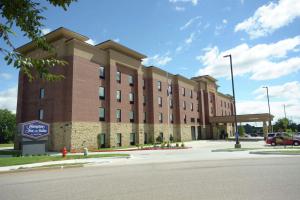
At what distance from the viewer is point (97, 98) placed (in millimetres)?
37500

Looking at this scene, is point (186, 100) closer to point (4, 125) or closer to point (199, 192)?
point (199, 192)

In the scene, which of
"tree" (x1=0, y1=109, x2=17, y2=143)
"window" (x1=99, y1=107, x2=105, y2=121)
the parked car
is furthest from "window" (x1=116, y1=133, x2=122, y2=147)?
"tree" (x1=0, y1=109, x2=17, y2=143)

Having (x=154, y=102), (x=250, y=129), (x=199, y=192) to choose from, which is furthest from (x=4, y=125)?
(x=250, y=129)

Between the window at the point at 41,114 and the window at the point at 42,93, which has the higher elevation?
the window at the point at 42,93

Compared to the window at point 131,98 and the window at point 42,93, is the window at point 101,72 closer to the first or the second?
the window at point 131,98

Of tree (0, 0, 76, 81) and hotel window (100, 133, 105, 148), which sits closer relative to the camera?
tree (0, 0, 76, 81)

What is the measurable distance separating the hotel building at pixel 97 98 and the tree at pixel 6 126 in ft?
178

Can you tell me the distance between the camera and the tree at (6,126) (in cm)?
8631

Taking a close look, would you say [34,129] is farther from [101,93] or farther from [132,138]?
[132,138]

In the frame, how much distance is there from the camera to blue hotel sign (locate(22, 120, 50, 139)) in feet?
78.9

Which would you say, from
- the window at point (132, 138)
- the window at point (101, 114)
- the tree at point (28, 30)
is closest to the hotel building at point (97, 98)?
the window at point (101, 114)

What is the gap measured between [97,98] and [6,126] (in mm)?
66295

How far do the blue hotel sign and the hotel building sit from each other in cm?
753

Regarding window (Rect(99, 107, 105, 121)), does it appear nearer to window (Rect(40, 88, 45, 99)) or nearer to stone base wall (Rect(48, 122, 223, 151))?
stone base wall (Rect(48, 122, 223, 151))
